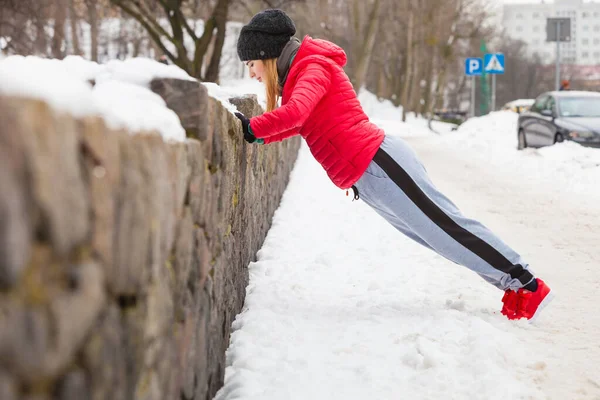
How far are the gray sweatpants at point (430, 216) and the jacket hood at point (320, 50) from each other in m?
0.45

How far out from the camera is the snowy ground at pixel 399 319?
9.51 ft

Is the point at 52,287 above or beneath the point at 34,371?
above

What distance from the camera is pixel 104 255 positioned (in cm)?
143

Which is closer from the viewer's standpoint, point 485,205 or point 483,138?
point 485,205

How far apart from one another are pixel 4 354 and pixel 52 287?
153 millimetres

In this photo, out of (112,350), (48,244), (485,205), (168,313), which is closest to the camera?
(48,244)

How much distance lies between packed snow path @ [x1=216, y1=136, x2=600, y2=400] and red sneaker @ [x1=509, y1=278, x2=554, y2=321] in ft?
0.17

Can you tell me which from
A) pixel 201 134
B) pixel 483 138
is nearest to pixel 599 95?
pixel 483 138

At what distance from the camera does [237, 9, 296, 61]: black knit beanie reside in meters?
3.60

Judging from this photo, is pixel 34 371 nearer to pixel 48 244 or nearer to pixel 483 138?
pixel 48 244

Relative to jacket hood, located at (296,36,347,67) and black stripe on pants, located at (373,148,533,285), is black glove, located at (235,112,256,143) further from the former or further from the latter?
black stripe on pants, located at (373,148,533,285)

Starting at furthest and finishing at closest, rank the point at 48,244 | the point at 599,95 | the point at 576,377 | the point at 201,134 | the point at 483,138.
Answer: the point at 483,138 → the point at 599,95 → the point at 576,377 → the point at 201,134 → the point at 48,244

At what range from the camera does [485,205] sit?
27.2ft

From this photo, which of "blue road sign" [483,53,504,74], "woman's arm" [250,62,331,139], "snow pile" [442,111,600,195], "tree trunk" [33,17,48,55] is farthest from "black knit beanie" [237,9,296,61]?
"blue road sign" [483,53,504,74]
